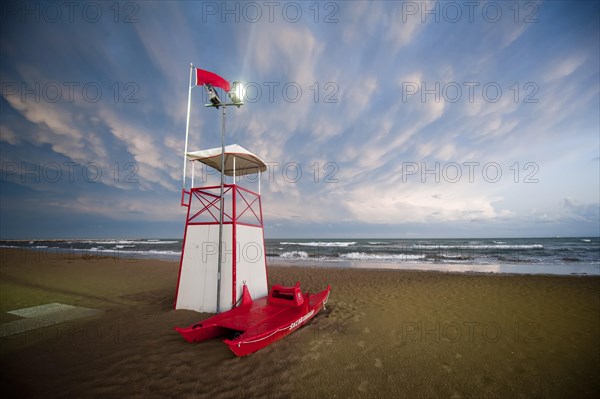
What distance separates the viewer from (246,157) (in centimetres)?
873

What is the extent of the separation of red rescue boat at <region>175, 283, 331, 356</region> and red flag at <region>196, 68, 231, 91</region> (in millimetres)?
6514

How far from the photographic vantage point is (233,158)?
28.8 feet

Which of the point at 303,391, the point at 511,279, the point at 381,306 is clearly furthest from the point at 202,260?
the point at 511,279

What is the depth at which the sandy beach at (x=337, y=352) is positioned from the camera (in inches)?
177

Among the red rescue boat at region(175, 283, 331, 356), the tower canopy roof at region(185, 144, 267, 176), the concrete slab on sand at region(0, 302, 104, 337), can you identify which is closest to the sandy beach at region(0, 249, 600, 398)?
the concrete slab on sand at region(0, 302, 104, 337)

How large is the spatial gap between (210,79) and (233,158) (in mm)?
2576

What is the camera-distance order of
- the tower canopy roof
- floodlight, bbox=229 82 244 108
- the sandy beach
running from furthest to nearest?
the tower canopy roof
floodlight, bbox=229 82 244 108
the sandy beach

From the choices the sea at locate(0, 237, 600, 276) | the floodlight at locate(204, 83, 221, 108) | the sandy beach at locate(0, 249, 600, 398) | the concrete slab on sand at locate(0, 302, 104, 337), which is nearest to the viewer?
the sandy beach at locate(0, 249, 600, 398)

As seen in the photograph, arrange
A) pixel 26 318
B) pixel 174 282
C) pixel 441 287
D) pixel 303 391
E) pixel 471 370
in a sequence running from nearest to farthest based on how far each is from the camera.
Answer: pixel 303 391, pixel 471 370, pixel 26 318, pixel 441 287, pixel 174 282

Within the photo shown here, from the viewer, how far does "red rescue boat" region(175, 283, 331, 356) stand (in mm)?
5512

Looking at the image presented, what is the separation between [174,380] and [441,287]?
507 inches

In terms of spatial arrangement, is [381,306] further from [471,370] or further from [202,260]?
[202,260]

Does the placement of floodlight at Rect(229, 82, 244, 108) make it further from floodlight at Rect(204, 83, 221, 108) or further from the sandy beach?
the sandy beach

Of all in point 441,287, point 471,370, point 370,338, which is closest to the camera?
point 471,370
